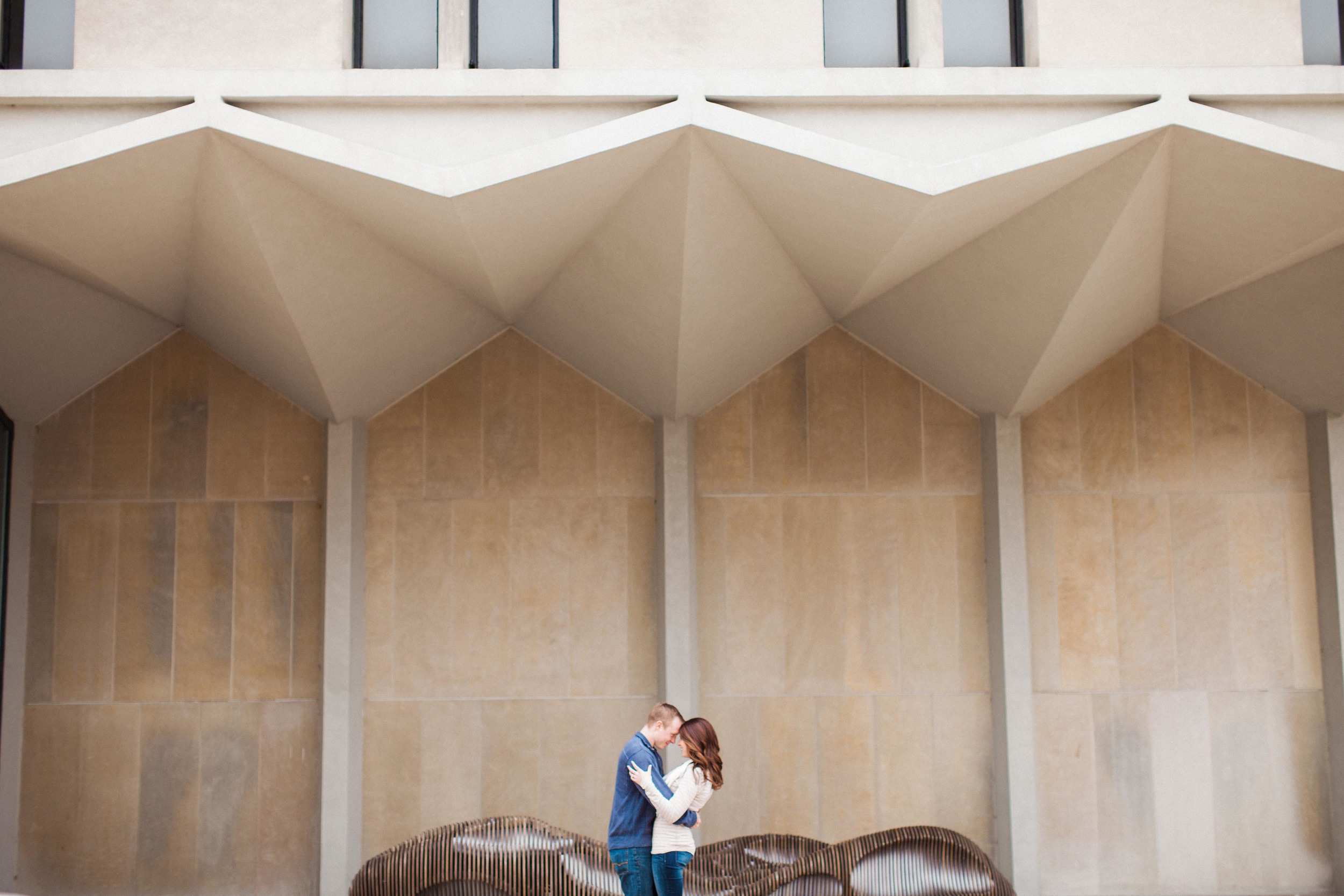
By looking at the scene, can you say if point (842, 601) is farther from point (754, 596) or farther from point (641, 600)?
point (641, 600)

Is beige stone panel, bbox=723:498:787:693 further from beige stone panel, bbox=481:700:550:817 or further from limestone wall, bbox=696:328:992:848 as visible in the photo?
beige stone panel, bbox=481:700:550:817

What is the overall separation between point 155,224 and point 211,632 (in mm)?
4329

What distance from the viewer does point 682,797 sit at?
5723mm

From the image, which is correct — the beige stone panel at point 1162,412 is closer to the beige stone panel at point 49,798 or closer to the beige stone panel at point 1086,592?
the beige stone panel at point 1086,592

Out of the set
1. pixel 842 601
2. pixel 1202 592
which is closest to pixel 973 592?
pixel 842 601

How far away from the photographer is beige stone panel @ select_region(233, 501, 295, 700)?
33.3 ft

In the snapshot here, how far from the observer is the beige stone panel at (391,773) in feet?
33.1

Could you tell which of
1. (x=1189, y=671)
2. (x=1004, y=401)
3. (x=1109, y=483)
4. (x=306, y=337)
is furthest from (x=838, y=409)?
(x=306, y=337)

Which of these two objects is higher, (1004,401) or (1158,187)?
(1158,187)

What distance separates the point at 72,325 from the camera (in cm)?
913

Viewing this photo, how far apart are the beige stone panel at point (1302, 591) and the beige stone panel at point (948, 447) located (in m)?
3.24

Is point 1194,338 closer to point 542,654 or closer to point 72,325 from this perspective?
point 542,654

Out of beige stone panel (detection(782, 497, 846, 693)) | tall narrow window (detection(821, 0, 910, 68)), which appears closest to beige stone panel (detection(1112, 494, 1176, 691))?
beige stone panel (detection(782, 497, 846, 693))

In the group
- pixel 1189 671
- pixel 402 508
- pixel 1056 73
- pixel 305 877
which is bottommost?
pixel 305 877
